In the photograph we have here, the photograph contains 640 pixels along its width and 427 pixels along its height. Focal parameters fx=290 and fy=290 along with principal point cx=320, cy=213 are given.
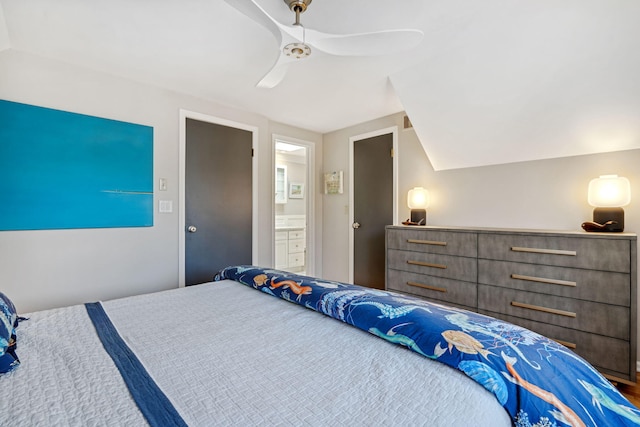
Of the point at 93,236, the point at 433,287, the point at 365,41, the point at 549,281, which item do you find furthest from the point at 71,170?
the point at 549,281

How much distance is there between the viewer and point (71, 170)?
2229 millimetres

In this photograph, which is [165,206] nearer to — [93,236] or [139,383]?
[93,236]

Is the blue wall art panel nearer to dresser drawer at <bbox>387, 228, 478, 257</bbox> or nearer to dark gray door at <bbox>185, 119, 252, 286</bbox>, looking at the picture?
dark gray door at <bbox>185, 119, 252, 286</bbox>

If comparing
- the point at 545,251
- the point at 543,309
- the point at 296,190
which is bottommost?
the point at 543,309

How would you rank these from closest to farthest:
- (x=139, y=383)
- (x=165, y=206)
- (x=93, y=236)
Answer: (x=139, y=383) < (x=93, y=236) < (x=165, y=206)

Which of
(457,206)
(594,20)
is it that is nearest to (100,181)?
(457,206)

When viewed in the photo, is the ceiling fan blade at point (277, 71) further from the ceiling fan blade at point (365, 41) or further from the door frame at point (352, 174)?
the door frame at point (352, 174)

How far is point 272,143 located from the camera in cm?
360

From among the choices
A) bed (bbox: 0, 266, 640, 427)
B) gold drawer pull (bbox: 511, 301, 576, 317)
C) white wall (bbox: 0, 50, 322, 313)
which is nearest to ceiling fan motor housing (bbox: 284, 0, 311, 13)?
bed (bbox: 0, 266, 640, 427)

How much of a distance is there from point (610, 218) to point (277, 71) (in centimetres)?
242

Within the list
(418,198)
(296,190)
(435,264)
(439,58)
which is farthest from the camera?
(296,190)

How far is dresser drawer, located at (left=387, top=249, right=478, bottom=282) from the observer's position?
230 centimetres

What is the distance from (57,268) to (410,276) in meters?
2.87

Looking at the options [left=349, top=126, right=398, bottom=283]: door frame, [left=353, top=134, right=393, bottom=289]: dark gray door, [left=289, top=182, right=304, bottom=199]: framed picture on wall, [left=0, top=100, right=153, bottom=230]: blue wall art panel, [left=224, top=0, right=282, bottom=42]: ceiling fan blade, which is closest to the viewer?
[left=224, top=0, right=282, bottom=42]: ceiling fan blade
